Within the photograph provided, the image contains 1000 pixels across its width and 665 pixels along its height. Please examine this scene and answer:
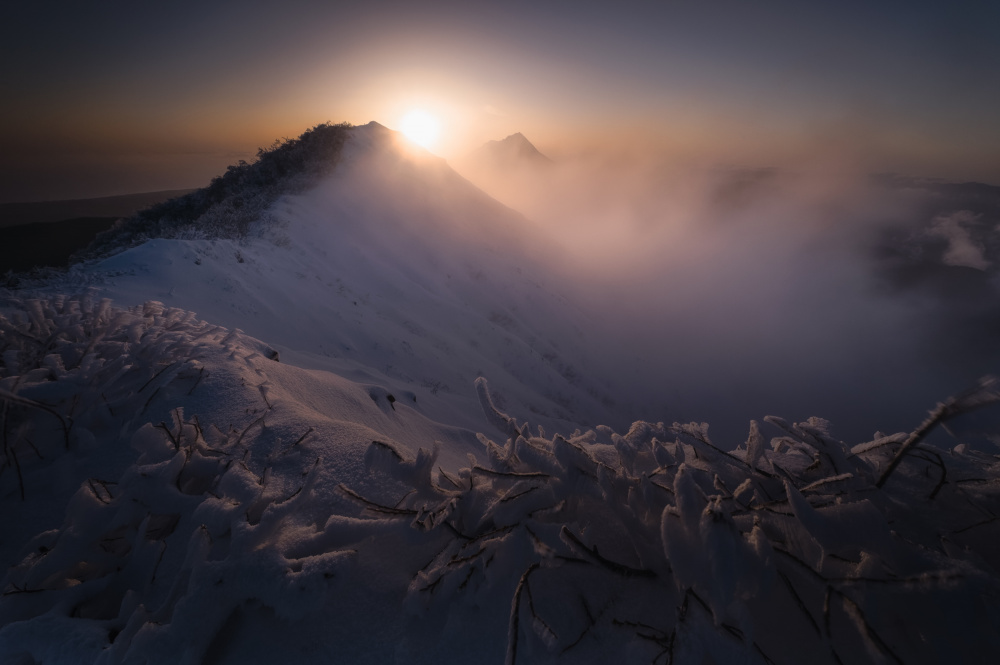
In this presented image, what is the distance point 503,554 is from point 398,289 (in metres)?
11.8

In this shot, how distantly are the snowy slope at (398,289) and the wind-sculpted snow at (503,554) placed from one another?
129 inches

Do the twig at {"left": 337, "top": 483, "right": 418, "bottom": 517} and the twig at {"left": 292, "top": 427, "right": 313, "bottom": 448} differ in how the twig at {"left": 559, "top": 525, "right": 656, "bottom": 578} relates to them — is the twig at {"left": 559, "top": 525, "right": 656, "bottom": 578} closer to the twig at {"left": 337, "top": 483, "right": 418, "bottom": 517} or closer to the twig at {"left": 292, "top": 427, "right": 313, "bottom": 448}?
the twig at {"left": 337, "top": 483, "right": 418, "bottom": 517}

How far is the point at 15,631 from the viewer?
2.53 ft

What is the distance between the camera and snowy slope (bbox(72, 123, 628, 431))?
5965mm

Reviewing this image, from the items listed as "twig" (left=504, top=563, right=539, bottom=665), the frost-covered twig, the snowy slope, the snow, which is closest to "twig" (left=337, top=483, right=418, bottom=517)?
the snow

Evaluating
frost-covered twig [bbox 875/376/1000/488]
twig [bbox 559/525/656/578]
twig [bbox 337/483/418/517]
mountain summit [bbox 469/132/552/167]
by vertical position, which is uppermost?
mountain summit [bbox 469/132/552/167]

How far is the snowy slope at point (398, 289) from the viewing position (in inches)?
235

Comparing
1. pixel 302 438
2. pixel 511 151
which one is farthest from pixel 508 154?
pixel 302 438

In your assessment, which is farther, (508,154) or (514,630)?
(508,154)

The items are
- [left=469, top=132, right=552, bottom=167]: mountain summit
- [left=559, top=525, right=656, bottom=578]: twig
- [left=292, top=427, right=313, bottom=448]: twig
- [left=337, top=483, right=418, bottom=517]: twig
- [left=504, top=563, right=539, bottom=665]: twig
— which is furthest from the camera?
[left=469, top=132, right=552, bottom=167]: mountain summit

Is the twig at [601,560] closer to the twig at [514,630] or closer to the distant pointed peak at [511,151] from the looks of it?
the twig at [514,630]

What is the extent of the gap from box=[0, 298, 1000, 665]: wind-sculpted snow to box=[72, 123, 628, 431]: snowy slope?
3.28 meters

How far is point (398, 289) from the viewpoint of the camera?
12023mm

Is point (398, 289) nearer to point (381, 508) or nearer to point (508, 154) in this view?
point (381, 508)
